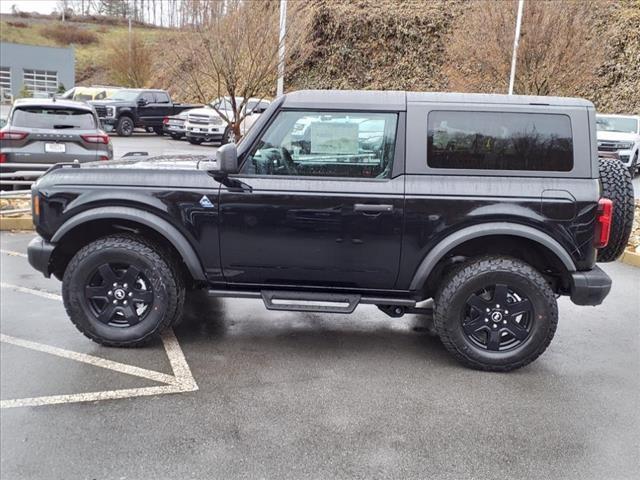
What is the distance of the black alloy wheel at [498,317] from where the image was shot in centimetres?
407

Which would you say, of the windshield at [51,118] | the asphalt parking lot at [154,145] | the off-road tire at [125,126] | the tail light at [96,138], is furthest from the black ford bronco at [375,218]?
the off-road tire at [125,126]

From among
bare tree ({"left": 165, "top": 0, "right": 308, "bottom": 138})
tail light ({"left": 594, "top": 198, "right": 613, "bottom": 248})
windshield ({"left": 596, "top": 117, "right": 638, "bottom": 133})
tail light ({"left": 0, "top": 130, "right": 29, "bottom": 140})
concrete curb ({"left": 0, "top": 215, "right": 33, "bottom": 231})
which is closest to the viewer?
tail light ({"left": 594, "top": 198, "right": 613, "bottom": 248})

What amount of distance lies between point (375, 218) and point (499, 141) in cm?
101

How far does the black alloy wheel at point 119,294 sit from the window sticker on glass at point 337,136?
166 centimetres

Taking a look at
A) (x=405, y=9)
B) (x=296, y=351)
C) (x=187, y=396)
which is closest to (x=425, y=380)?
(x=296, y=351)

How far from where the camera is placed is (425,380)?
13.1 feet

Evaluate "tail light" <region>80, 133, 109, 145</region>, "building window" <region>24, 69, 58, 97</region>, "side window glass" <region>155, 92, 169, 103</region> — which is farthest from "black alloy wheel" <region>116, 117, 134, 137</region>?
"building window" <region>24, 69, 58, 97</region>

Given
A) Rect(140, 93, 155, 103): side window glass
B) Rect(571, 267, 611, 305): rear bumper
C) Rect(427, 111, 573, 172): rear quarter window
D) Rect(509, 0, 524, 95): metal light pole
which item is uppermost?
Rect(509, 0, 524, 95): metal light pole

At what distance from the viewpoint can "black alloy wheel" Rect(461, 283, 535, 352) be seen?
160 inches

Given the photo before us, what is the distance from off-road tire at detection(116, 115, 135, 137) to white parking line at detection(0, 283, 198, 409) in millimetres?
20217

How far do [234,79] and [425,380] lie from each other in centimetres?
1062

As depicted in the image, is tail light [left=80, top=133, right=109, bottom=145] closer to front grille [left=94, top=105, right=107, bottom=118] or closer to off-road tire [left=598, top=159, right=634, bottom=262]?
off-road tire [left=598, top=159, right=634, bottom=262]

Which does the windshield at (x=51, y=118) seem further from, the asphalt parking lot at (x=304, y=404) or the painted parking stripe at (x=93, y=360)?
the painted parking stripe at (x=93, y=360)

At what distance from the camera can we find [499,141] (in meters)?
3.97
